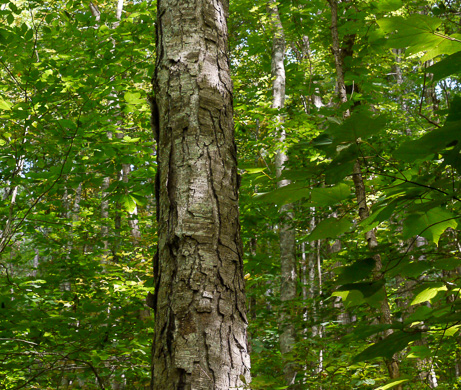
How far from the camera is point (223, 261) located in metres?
1.29

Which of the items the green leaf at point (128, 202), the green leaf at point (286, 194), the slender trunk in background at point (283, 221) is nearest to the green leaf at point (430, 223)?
the green leaf at point (286, 194)

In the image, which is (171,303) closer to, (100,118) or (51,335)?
(51,335)

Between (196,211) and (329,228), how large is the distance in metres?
0.51

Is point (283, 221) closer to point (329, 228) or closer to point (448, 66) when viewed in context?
point (329, 228)

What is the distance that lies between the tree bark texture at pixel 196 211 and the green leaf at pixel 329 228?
0.42 meters

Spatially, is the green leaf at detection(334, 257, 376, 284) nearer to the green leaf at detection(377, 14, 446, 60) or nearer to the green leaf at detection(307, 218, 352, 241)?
the green leaf at detection(307, 218, 352, 241)

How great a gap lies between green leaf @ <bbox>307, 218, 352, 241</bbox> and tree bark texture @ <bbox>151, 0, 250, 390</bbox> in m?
0.42

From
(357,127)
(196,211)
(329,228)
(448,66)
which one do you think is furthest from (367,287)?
(196,211)

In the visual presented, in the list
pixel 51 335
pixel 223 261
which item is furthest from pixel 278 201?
pixel 51 335

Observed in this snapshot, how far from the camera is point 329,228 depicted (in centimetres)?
101

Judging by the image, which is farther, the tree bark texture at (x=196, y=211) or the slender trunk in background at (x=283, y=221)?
the slender trunk in background at (x=283, y=221)

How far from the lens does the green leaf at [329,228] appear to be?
3.24 feet

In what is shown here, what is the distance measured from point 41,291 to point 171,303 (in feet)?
11.0

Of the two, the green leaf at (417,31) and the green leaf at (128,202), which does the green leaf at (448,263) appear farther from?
the green leaf at (128,202)
